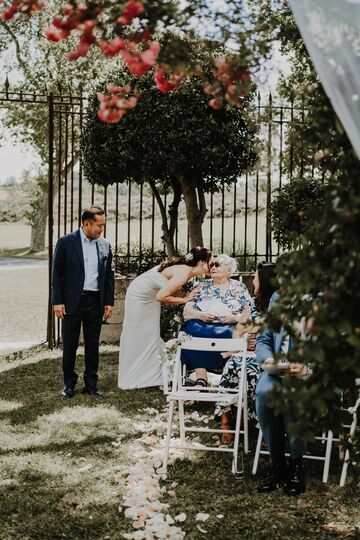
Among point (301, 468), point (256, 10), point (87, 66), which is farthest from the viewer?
point (87, 66)

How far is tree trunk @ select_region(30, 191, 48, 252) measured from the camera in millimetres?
30328

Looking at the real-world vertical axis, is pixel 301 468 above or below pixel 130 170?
below

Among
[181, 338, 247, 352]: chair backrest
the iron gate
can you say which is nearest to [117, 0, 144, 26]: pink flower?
the iron gate

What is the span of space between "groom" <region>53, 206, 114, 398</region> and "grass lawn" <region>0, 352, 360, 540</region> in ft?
1.79

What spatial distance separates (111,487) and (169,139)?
4.62 metres

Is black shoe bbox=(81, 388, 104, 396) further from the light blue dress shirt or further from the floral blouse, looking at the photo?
the floral blouse

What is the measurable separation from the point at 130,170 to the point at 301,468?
4.96m

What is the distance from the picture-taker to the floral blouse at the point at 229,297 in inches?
281

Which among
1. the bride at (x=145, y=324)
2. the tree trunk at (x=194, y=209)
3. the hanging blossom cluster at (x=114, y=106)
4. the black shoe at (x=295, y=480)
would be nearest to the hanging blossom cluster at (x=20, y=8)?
the hanging blossom cluster at (x=114, y=106)

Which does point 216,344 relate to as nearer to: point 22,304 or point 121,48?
point 121,48

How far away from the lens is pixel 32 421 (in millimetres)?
6488

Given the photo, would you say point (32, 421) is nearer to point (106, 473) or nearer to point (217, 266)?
point (106, 473)

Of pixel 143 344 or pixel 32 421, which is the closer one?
pixel 32 421

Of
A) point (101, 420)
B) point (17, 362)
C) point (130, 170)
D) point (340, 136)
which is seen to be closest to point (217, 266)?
point (101, 420)
